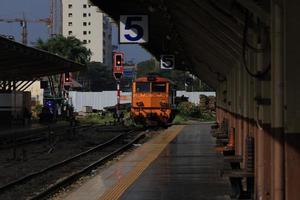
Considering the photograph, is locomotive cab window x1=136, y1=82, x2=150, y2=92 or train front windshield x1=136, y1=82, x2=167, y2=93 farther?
locomotive cab window x1=136, y1=82, x2=150, y2=92

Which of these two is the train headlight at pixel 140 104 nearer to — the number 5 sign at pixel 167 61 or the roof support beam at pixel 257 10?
the number 5 sign at pixel 167 61

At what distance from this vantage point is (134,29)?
17.9 m

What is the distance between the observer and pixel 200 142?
25.4 metres

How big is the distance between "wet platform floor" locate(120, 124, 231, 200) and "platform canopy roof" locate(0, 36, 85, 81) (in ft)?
41.2

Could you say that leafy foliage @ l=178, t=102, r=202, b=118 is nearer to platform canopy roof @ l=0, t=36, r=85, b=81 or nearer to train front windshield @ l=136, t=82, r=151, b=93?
platform canopy roof @ l=0, t=36, r=85, b=81

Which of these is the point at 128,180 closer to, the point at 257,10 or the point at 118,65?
the point at 257,10

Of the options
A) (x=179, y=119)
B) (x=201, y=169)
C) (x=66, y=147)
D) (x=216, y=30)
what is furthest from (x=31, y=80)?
(x=216, y=30)

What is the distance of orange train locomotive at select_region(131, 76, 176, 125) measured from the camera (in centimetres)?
3866

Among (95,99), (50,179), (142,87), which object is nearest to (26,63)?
(142,87)

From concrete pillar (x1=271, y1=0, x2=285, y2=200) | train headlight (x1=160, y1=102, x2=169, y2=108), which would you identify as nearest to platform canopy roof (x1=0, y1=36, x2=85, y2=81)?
train headlight (x1=160, y1=102, x2=169, y2=108)

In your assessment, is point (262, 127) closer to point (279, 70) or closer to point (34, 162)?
point (279, 70)

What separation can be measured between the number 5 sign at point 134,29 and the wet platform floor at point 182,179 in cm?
327

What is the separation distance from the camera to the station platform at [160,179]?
1123 centimetres

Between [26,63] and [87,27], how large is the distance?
10480cm
